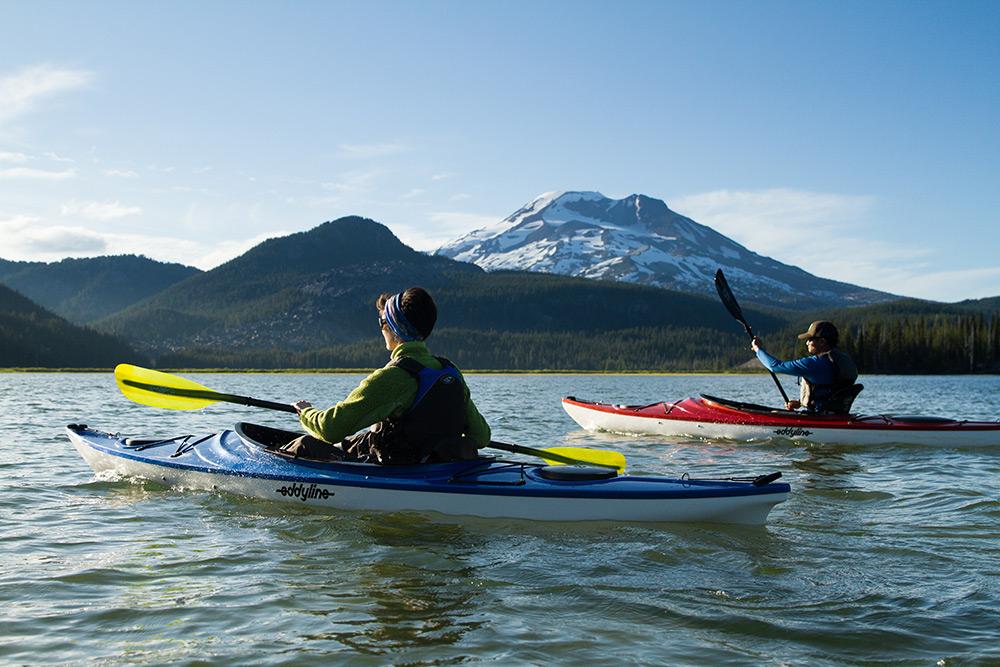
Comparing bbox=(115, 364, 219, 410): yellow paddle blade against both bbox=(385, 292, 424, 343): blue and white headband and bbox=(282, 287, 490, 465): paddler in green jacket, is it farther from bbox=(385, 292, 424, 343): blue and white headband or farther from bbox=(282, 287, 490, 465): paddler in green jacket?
bbox=(385, 292, 424, 343): blue and white headband

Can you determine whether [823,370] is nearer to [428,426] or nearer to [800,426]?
[800,426]

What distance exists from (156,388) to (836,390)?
43.0 ft

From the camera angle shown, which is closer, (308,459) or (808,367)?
(308,459)

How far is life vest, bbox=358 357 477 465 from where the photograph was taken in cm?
862

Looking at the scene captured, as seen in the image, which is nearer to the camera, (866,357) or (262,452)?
(262,452)

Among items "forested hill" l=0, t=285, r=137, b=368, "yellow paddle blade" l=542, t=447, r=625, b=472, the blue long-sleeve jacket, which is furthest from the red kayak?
"forested hill" l=0, t=285, r=137, b=368

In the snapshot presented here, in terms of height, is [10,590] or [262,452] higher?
[262,452]

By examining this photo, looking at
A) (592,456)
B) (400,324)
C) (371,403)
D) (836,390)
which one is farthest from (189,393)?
(836,390)

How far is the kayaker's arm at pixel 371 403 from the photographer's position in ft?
27.7

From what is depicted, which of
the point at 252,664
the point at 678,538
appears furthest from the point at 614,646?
the point at 678,538

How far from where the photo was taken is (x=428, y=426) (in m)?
8.96

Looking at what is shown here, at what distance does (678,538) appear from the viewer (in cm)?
848

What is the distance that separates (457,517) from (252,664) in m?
4.14

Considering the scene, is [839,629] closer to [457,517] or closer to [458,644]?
[458,644]
